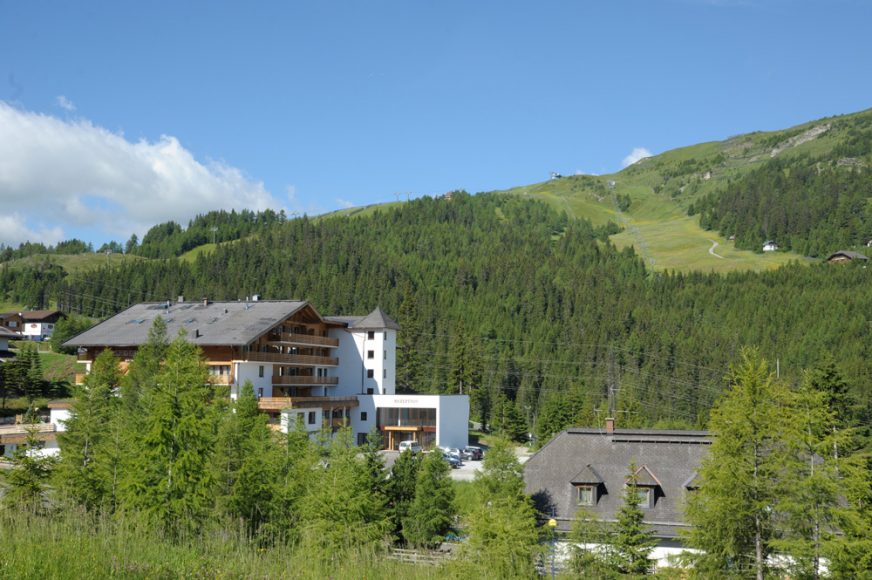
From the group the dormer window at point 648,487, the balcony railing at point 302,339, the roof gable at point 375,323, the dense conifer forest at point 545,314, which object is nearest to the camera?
the dormer window at point 648,487

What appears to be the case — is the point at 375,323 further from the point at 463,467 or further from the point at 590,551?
the point at 590,551

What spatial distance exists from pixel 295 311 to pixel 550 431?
3485cm

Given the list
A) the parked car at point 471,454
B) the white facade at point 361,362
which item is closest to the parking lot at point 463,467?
the parked car at point 471,454

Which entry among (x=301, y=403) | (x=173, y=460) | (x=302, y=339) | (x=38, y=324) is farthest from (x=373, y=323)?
(x=38, y=324)

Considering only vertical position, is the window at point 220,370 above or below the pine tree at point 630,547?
above

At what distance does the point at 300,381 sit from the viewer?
71938mm

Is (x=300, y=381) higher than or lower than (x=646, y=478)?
higher

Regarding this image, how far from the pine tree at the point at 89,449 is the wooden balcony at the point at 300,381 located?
27.3 m

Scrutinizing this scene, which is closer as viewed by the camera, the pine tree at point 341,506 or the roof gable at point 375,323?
the pine tree at point 341,506

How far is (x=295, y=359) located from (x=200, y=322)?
9074 millimetres

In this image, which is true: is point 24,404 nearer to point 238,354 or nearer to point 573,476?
point 238,354

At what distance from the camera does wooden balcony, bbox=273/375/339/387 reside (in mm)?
68500

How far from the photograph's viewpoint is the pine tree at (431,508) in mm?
37812

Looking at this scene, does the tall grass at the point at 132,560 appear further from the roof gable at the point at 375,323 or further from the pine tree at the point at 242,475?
the roof gable at the point at 375,323
